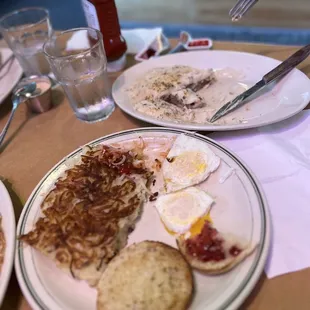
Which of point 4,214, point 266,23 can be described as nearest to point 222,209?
point 4,214

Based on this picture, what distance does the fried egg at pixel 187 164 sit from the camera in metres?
1.29

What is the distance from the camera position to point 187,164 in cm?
133

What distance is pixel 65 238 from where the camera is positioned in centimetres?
110

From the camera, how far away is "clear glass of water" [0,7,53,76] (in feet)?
6.60

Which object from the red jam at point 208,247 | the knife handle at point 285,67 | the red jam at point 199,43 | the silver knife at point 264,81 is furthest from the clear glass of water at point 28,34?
the red jam at point 208,247

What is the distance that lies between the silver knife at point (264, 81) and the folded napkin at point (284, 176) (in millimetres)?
124

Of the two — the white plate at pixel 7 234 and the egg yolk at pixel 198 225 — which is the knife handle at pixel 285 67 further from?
the white plate at pixel 7 234

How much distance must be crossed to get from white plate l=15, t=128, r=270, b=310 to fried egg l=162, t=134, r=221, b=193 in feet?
0.11

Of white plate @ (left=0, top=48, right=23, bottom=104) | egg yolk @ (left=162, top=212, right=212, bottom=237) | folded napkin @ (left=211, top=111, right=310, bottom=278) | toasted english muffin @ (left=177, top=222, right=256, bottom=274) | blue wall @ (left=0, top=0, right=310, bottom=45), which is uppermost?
white plate @ (left=0, top=48, right=23, bottom=104)

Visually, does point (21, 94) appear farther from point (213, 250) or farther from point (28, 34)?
point (213, 250)

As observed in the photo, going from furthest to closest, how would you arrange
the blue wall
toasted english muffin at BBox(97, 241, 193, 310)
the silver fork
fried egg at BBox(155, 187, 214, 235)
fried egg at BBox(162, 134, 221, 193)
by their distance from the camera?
the blue wall → the silver fork → fried egg at BBox(162, 134, 221, 193) → fried egg at BBox(155, 187, 214, 235) → toasted english muffin at BBox(97, 241, 193, 310)

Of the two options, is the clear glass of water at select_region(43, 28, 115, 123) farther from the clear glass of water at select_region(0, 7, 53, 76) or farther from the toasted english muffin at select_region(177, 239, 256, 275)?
the toasted english muffin at select_region(177, 239, 256, 275)

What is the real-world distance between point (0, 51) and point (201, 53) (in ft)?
4.39

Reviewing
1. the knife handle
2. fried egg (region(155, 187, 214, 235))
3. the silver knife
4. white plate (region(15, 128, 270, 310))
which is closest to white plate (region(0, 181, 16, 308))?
white plate (region(15, 128, 270, 310))
